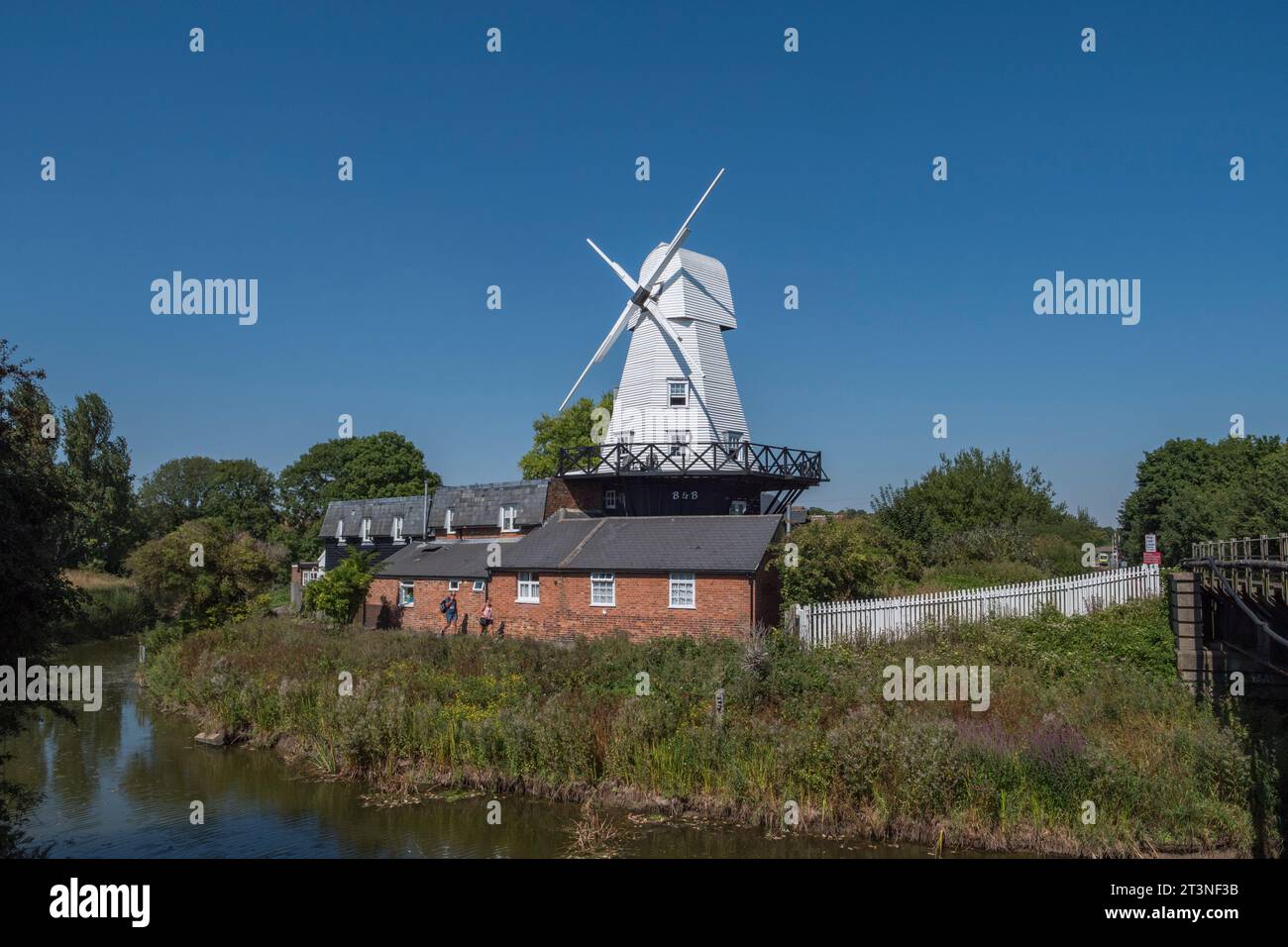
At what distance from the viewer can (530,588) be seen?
27.8 meters

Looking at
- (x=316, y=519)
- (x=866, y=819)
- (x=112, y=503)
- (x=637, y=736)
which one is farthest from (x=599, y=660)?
(x=316, y=519)

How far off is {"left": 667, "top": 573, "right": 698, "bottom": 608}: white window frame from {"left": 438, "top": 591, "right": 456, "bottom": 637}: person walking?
8.41m

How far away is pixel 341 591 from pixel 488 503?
1067 cm

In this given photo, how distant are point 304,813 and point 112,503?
128ft

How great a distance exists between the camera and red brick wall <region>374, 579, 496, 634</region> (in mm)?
29703

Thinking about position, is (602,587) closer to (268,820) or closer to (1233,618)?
(268,820)

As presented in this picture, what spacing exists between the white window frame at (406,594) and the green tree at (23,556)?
66.4 ft

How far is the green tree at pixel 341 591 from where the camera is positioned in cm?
3159

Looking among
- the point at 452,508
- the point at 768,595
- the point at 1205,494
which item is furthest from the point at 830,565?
the point at 1205,494

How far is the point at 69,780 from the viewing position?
18.3 m

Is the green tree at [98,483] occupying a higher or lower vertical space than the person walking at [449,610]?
higher

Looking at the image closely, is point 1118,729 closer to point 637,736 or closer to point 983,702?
point 983,702

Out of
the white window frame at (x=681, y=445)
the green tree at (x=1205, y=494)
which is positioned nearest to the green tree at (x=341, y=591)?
the white window frame at (x=681, y=445)

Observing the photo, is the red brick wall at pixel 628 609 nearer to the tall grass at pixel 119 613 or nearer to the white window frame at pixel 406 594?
the white window frame at pixel 406 594
